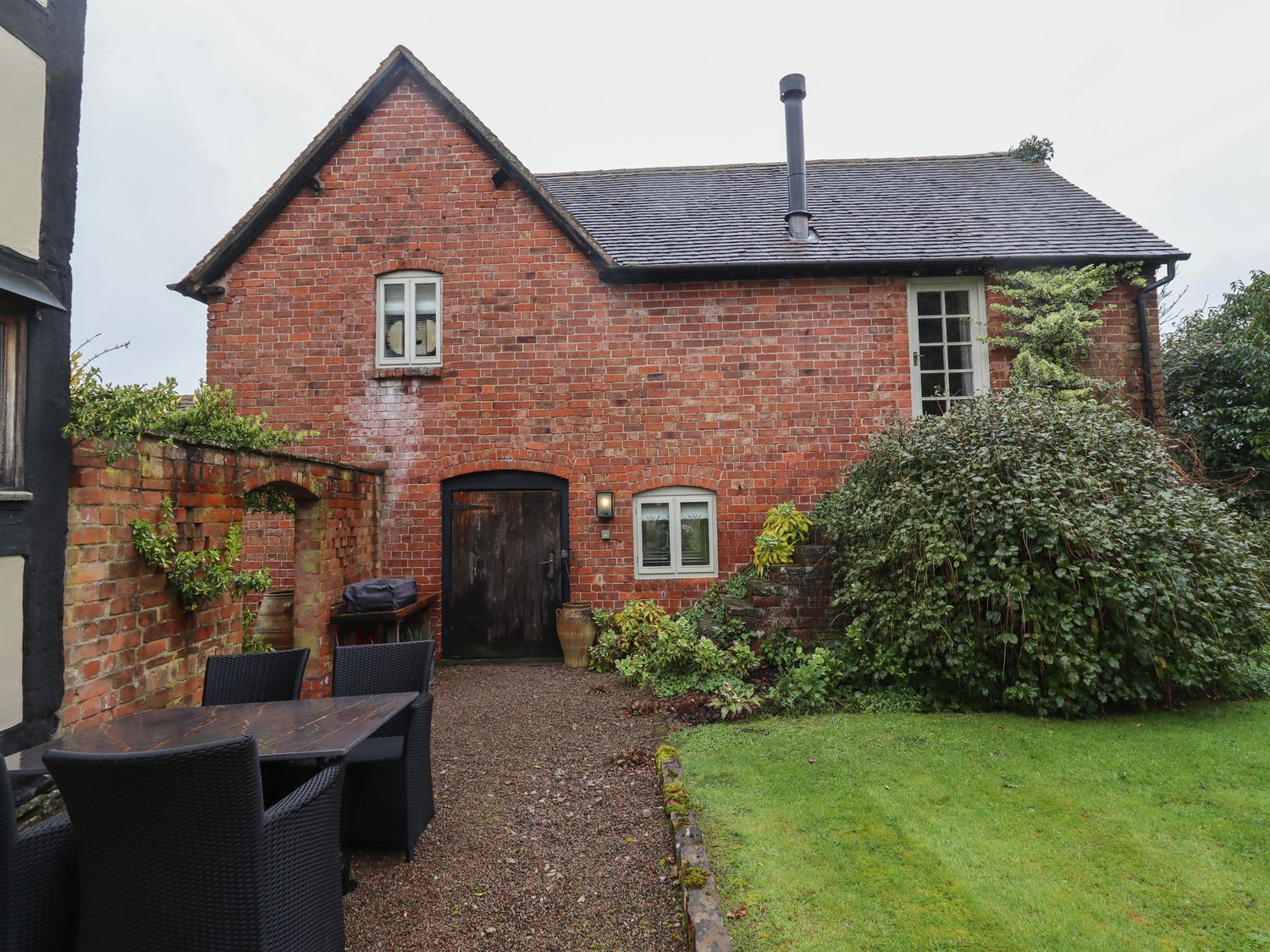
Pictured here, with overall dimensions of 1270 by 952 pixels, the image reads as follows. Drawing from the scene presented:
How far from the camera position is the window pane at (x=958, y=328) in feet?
28.2

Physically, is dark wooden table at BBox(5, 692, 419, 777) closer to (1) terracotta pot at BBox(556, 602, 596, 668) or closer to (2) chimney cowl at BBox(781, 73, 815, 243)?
(1) terracotta pot at BBox(556, 602, 596, 668)

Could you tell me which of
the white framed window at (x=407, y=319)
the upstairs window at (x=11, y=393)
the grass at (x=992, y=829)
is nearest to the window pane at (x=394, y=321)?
the white framed window at (x=407, y=319)

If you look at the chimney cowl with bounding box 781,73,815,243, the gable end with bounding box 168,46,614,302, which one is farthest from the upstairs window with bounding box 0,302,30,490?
the chimney cowl with bounding box 781,73,815,243

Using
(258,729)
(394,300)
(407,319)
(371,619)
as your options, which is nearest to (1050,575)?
(258,729)

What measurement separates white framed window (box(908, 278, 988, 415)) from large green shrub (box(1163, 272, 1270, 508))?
2.98 m

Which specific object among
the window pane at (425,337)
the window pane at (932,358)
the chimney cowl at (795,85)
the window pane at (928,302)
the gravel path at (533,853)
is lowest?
the gravel path at (533,853)

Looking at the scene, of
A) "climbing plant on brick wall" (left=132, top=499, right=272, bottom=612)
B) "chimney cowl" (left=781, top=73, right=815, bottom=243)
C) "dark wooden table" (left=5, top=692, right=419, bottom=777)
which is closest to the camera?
"dark wooden table" (left=5, top=692, right=419, bottom=777)

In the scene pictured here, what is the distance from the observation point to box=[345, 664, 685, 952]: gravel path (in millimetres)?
2721

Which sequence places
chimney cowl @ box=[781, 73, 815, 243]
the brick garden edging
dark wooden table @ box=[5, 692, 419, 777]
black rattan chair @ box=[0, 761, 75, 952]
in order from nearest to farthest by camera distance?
black rattan chair @ box=[0, 761, 75, 952]
the brick garden edging
dark wooden table @ box=[5, 692, 419, 777]
chimney cowl @ box=[781, 73, 815, 243]

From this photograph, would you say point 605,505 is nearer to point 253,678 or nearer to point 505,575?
point 505,575

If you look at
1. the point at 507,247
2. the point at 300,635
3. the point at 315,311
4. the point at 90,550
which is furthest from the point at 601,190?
the point at 90,550

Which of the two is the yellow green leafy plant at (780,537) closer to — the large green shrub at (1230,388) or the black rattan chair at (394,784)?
the black rattan chair at (394,784)

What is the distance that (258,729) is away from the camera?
113 inches

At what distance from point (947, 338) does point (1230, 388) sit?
5022 millimetres
